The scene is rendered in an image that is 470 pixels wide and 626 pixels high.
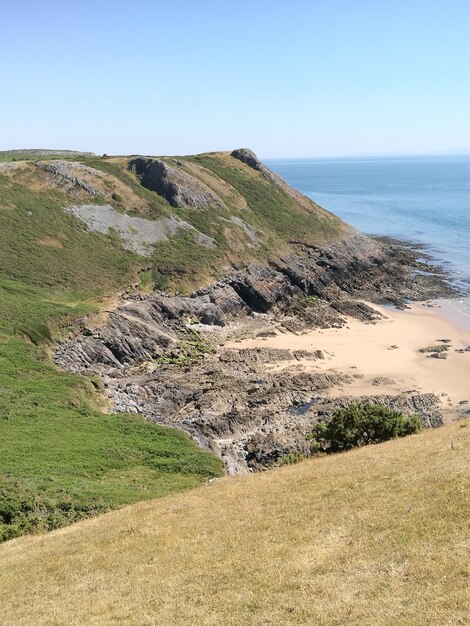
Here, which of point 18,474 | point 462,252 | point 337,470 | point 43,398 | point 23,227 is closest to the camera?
point 337,470

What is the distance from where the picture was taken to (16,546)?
75.2ft

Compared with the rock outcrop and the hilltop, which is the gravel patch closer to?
the hilltop

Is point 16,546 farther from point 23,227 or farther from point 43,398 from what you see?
point 23,227

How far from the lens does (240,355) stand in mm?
57531

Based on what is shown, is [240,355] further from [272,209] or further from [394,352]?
[272,209]

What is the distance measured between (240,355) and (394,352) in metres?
17.9

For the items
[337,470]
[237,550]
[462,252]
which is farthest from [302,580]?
[462,252]

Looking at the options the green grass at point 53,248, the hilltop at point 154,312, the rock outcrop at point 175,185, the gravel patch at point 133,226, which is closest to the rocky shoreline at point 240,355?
the hilltop at point 154,312

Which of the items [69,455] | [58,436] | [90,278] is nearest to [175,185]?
[90,278]

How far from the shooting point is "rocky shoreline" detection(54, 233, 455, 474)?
4309 centimetres

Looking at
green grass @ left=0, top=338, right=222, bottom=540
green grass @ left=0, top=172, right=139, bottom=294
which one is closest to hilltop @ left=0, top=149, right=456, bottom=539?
green grass @ left=0, top=338, right=222, bottom=540

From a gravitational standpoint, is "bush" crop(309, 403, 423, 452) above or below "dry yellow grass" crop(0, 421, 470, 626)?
below

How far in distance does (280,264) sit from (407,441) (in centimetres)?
6074

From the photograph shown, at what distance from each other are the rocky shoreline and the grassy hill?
3.56 meters
